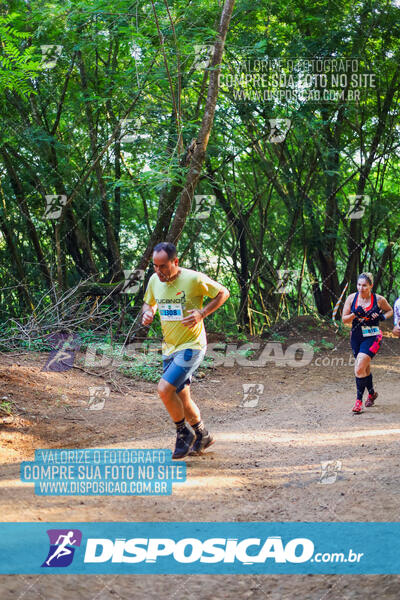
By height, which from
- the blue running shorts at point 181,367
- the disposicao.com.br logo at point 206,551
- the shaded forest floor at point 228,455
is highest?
the blue running shorts at point 181,367

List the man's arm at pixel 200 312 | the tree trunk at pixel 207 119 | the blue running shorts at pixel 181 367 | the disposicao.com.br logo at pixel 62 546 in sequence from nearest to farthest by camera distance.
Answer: the disposicao.com.br logo at pixel 62 546 → the man's arm at pixel 200 312 → the blue running shorts at pixel 181 367 → the tree trunk at pixel 207 119

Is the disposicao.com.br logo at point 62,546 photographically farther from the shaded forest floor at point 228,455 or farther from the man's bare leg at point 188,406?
the man's bare leg at point 188,406

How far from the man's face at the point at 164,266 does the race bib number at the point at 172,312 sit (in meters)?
0.25

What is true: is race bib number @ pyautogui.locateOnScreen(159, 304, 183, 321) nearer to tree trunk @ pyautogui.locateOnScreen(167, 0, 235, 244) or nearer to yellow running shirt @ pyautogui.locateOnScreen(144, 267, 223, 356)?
yellow running shirt @ pyautogui.locateOnScreen(144, 267, 223, 356)

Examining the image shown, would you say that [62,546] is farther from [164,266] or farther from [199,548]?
[164,266]

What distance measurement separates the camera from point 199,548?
3.83 m

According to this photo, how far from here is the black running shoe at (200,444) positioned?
571cm

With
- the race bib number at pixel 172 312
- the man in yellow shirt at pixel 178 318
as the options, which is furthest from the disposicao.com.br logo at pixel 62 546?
the race bib number at pixel 172 312

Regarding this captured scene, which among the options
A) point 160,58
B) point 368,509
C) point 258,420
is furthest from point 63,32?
point 368,509

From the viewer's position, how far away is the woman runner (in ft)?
25.6

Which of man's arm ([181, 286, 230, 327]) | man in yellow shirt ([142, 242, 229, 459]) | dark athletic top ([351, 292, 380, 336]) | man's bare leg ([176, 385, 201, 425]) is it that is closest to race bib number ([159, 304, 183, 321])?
man in yellow shirt ([142, 242, 229, 459])

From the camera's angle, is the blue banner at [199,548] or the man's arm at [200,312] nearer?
the blue banner at [199,548]

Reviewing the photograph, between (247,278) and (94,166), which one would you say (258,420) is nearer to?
(94,166)

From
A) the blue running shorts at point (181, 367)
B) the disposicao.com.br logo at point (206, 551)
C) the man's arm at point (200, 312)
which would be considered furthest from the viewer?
the blue running shorts at point (181, 367)
